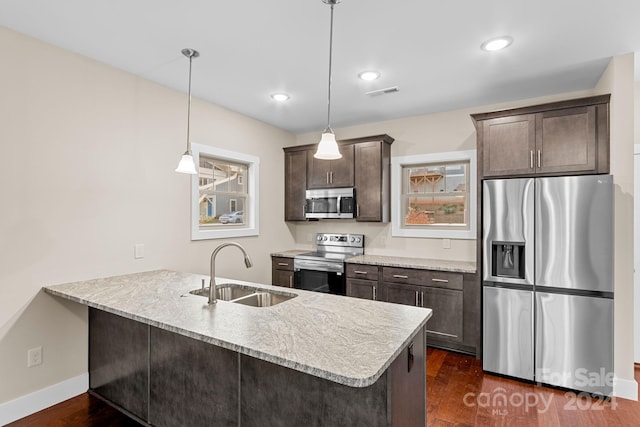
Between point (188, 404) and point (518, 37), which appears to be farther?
A: point (518, 37)

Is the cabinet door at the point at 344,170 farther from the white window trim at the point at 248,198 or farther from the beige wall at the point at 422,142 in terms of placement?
the white window trim at the point at 248,198

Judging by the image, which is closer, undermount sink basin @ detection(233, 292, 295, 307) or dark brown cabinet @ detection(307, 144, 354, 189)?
undermount sink basin @ detection(233, 292, 295, 307)

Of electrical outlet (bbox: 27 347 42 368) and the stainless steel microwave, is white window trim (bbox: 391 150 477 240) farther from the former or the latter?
electrical outlet (bbox: 27 347 42 368)

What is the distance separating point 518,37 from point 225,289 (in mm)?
2769

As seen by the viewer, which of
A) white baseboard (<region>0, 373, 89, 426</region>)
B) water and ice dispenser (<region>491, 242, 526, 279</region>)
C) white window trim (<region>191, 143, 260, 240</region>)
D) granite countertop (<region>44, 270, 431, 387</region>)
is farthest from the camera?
white window trim (<region>191, 143, 260, 240</region>)

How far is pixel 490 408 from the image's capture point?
2453 mm

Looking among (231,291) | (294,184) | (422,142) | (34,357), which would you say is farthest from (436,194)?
(34,357)

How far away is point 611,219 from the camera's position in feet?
8.25

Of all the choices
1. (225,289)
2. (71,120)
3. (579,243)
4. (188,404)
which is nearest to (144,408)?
(188,404)

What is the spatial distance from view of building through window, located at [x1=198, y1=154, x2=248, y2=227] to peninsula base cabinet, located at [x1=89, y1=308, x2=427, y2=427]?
64.0 inches

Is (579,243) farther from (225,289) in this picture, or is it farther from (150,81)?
(150,81)

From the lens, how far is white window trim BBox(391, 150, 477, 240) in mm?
3754

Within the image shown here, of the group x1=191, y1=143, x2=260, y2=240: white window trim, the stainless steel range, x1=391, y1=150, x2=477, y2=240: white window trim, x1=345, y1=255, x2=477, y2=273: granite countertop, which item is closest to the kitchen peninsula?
x1=191, y1=143, x2=260, y2=240: white window trim

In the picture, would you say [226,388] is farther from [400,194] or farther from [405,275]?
[400,194]
